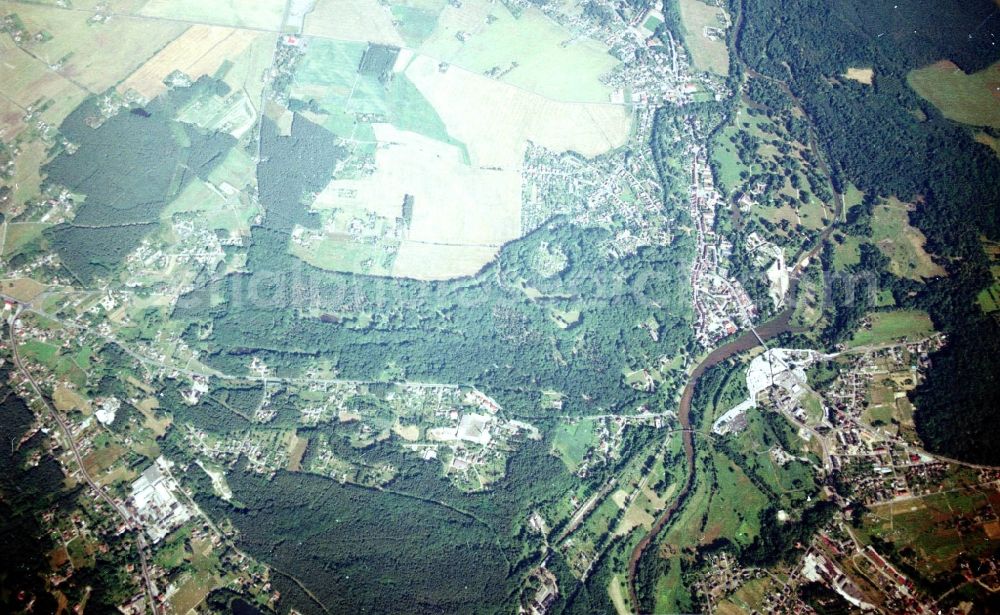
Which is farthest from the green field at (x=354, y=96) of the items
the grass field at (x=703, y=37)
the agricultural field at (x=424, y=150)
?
the grass field at (x=703, y=37)

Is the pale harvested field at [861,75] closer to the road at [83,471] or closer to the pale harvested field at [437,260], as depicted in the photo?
the pale harvested field at [437,260]

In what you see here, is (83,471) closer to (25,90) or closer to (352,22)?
(25,90)

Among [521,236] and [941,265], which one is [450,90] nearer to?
[521,236]

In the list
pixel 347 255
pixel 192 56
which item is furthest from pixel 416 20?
pixel 347 255

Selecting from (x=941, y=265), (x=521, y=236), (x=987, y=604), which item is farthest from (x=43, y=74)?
(x=987, y=604)

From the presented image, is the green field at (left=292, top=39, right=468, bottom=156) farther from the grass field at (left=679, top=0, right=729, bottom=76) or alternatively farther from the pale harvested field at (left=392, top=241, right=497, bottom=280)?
the grass field at (left=679, top=0, right=729, bottom=76)

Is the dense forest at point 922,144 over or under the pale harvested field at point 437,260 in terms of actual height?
over
